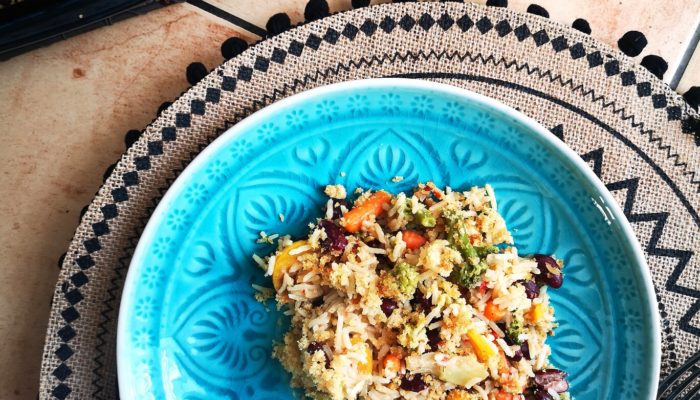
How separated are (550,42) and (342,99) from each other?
67 centimetres

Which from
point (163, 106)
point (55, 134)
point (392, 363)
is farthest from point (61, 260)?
point (392, 363)

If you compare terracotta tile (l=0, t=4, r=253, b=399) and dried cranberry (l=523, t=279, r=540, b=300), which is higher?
terracotta tile (l=0, t=4, r=253, b=399)

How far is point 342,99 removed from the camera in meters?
1.70

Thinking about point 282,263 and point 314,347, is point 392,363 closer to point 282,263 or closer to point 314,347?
point 314,347

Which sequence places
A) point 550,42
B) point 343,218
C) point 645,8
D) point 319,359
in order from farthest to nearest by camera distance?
point 645,8, point 550,42, point 343,218, point 319,359

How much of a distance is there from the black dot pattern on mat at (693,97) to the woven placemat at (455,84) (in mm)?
85

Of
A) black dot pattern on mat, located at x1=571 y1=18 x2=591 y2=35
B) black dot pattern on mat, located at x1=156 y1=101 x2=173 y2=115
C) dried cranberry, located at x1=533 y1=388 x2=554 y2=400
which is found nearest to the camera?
dried cranberry, located at x1=533 y1=388 x2=554 y2=400

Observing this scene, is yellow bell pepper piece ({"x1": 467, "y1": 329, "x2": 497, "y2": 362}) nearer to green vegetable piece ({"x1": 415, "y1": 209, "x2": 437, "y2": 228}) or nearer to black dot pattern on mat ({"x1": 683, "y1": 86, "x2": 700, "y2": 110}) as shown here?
green vegetable piece ({"x1": 415, "y1": 209, "x2": 437, "y2": 228})

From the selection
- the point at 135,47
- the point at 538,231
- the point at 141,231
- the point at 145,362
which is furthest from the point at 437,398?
the point at 135,47

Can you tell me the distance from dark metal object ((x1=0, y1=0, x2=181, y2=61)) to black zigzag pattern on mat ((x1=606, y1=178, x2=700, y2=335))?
160 centimetres

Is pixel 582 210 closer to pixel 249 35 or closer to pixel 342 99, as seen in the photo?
pixel 342 99

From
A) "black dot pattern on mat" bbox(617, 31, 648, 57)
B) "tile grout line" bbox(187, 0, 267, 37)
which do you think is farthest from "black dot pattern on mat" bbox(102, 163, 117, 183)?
"black dot pattern on mat" bbox(617, 31, 648, 57)

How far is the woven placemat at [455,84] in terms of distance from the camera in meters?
1.72

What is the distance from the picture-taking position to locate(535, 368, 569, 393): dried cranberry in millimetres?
1647
